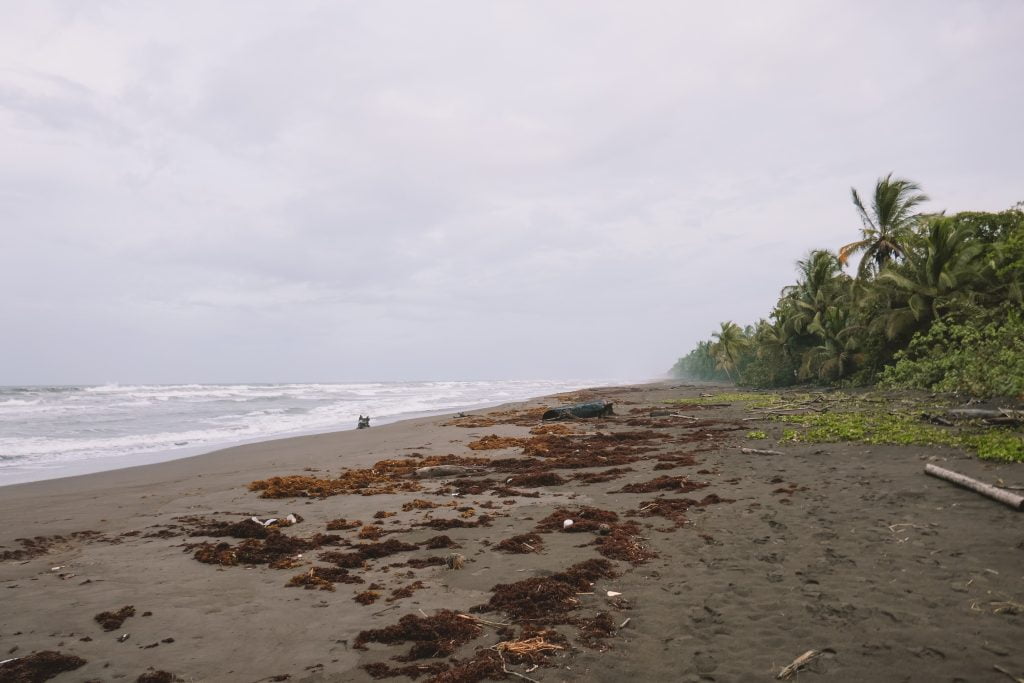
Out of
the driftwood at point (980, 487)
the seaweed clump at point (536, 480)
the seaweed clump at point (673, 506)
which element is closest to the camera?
the driftwood at point (980, 487)

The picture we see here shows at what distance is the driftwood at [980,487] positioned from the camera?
617 cm

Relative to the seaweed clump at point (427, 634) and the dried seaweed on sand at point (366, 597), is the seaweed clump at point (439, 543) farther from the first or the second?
the seaweed clump at point (427, 634)

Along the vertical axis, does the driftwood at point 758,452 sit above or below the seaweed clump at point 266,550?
below

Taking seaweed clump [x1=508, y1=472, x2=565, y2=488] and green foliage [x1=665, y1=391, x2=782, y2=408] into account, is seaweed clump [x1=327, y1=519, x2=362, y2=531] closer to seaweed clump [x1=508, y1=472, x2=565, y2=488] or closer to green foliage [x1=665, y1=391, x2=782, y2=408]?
seaweed clump [x1=508, y1=472, x2=565, y2=488]

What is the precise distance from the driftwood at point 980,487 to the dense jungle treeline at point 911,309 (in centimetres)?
699

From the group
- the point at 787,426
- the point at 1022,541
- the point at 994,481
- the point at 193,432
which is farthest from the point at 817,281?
the point at 193,432

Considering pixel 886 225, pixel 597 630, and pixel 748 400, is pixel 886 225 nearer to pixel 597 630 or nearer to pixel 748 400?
pixel 748 400

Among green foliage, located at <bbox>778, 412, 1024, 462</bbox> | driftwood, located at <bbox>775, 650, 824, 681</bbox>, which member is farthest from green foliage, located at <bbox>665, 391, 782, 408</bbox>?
driftwood, located at <bbox>775, 650, 824, 681</bbox>

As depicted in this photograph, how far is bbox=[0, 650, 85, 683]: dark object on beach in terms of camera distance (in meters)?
3.88

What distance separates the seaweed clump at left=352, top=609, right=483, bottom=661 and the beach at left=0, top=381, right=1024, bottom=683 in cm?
2

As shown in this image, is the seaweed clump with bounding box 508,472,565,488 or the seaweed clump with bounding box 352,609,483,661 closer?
the seaweed clump with bounding box 352,609,483,661

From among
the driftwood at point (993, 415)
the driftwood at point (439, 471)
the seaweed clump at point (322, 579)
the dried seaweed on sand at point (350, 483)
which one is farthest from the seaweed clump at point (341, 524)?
the driftwood at point (993, 415)

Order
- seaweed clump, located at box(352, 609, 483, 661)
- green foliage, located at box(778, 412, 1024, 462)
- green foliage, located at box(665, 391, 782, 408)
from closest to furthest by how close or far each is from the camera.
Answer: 1. seaweed clump, located at box(352, 609, 483, 661)
2. green foliage, located at box(778, 412, 1024, 462)
3. green foliage, located at box(665, 391, 782, 408)

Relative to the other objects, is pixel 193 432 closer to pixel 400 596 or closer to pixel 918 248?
pixel 400 596
